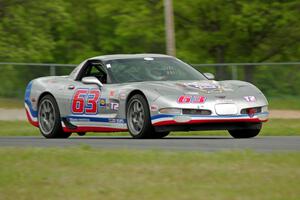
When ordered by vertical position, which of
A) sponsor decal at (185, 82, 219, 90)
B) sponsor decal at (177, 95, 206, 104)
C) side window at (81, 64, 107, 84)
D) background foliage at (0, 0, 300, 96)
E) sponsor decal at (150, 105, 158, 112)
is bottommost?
sponsor decal at (150, 105, 158, 112)

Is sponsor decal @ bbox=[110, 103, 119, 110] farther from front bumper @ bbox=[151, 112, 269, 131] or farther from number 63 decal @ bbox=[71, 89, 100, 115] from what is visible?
front bumper @ bbox=[151, 112, 269, 131]

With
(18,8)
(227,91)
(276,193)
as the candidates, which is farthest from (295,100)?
(276,193)

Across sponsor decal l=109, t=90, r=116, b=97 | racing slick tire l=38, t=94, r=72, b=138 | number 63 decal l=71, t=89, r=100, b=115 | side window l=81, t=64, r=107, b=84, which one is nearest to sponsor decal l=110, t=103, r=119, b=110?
sponsor decal l=109, t=90, r=116, b=97

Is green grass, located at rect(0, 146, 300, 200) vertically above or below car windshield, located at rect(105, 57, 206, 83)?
below

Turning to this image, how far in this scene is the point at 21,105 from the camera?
27.2 meters

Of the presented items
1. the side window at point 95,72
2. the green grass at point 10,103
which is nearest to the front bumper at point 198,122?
the side window at point 95,72

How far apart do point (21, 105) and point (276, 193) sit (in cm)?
2015

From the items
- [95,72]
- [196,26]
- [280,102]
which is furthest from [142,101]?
[196,26]

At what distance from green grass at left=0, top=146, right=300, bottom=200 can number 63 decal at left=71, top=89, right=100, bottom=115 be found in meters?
4.60

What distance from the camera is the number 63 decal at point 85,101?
1549cm

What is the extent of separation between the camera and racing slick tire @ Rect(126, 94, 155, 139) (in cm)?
1416

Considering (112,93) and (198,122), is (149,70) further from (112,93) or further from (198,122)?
(198,122)

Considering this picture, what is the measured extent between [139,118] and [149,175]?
563cm

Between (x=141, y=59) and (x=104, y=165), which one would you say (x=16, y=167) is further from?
(x=141, y=59)
